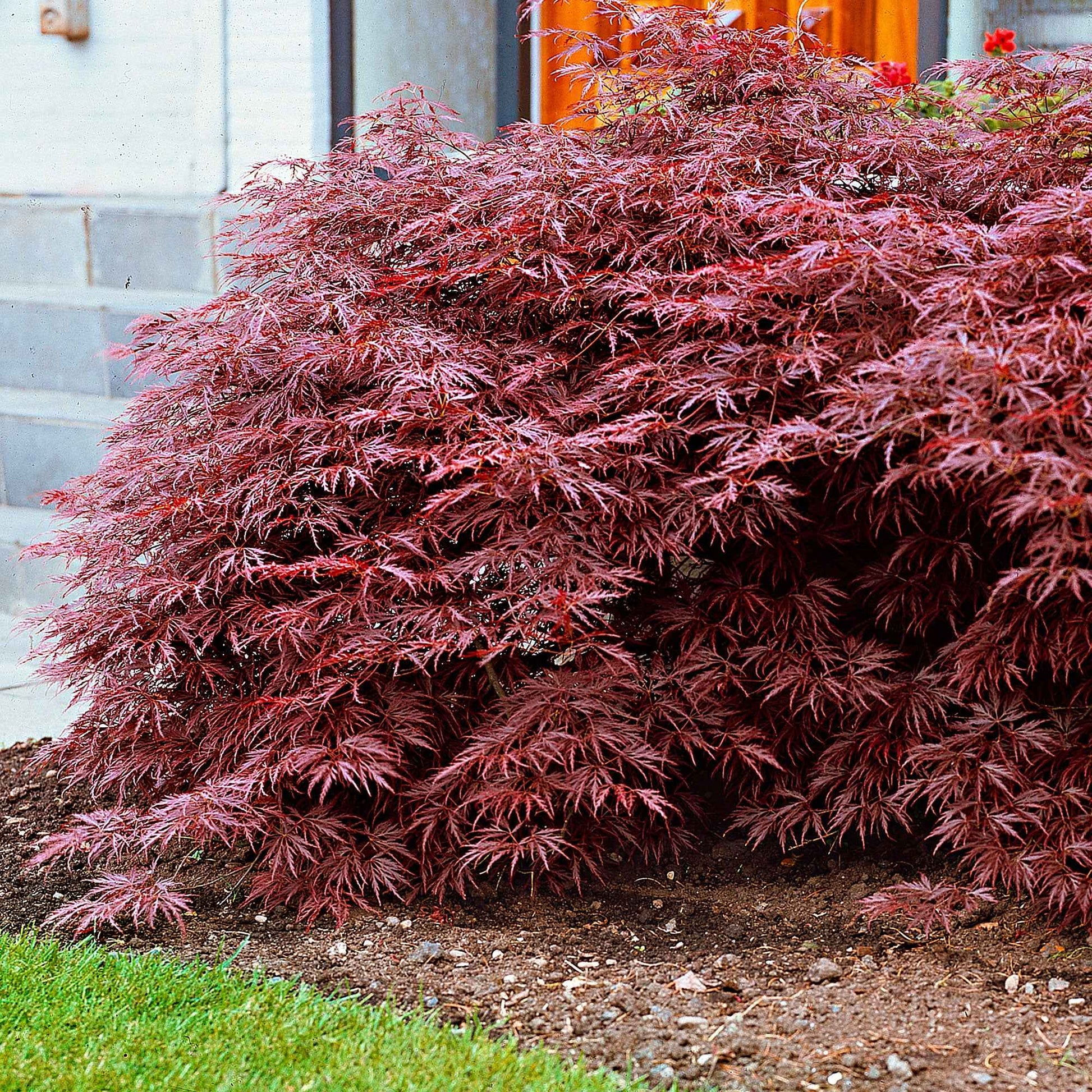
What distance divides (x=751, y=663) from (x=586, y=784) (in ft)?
1.63

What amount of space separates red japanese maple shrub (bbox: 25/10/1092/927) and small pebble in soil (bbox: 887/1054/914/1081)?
488 mm

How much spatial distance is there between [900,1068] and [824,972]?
37cm

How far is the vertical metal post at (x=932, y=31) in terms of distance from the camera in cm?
567

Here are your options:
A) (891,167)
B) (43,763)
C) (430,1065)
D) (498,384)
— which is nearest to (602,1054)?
(430,1065)

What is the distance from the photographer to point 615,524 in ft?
9.48

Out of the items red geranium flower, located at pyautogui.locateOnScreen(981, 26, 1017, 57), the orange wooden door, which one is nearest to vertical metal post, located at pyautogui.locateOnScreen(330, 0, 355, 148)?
the orange wooden door

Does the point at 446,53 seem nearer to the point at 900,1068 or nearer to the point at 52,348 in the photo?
the point at 52,348

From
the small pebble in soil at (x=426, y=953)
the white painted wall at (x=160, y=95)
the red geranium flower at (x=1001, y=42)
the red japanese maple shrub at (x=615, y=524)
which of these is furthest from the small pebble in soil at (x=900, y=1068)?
the white painted wall at (x=160, y=95)

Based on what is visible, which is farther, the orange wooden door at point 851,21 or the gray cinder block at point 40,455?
the gray cinder block at point 40,455

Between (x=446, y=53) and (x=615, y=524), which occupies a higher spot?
(x=446, y=53)

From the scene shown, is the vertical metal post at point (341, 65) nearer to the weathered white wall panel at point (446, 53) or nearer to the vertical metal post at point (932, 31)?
the weathered white wall panel at point (446, 53)

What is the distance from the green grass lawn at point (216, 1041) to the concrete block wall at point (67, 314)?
3.50 metres

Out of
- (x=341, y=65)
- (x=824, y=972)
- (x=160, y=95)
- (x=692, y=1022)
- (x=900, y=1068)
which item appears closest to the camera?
(x=900, y=1068)

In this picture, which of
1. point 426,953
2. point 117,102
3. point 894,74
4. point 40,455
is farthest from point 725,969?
point 117,102
